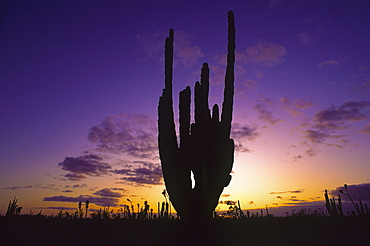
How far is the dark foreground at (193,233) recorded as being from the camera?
29.6 ft

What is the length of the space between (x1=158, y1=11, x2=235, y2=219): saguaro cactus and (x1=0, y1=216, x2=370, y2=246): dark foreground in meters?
1.22

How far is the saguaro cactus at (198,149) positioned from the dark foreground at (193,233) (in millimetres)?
1222

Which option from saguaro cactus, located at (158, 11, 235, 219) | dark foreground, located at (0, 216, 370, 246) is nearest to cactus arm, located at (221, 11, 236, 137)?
saguaro cactus, located at (158, 11, 235, 219)

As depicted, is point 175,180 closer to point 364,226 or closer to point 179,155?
point 179,155

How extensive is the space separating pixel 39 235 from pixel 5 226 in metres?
2.31

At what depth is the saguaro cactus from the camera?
12141 mm

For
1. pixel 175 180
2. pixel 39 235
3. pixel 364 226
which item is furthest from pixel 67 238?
pixel 364 226

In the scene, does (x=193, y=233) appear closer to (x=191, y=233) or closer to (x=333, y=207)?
(x=191, y=233)

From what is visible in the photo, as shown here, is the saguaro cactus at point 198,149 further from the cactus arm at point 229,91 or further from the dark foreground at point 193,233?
the dark foreground at point 193,233

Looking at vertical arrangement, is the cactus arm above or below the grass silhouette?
above

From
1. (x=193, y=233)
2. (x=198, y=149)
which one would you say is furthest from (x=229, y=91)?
(x=193, y=233)

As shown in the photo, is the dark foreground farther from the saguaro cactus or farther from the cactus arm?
the cactus arm

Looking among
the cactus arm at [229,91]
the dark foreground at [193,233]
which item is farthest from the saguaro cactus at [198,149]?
the dark foreground at [193,233]

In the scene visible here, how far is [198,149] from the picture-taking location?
→ 1249cm
